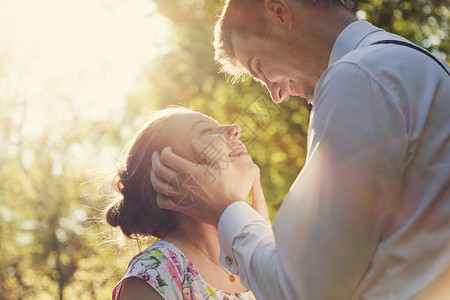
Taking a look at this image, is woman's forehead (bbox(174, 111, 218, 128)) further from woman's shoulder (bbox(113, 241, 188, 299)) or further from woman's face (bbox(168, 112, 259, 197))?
woman's shoulder (bbox(113, 241, 188, 299))

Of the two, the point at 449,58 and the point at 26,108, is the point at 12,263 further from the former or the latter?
the point at 449,58

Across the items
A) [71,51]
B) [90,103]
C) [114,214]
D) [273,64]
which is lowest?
[90,103]

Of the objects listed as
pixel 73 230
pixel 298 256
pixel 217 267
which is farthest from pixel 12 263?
pixel 298 256

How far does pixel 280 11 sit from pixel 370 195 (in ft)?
4.09

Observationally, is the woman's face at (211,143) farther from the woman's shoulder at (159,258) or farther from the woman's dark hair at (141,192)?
the woman's shoulder at (159,258)

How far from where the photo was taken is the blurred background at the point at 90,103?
11.7 metres

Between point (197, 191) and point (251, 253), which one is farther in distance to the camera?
point (197, 191)

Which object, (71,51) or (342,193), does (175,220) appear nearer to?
(342,193)

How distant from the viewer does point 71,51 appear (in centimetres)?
1670

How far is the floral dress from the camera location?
259cm

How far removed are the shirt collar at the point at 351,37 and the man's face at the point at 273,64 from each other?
25 centimetres

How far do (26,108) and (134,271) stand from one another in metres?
18.3

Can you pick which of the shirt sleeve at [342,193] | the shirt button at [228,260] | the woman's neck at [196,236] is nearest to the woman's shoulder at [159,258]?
the woman's neck at [196,236]

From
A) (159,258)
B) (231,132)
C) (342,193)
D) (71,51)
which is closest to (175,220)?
(159,258)
